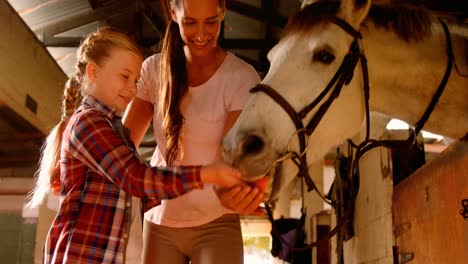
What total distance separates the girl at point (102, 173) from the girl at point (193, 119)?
0.17m

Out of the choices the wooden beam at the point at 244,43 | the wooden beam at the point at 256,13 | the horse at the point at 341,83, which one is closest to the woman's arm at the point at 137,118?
the horse at the point at 341,83

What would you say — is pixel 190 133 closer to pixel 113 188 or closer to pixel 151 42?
pixel 113 188

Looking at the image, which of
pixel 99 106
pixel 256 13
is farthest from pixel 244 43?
pixel 99 106

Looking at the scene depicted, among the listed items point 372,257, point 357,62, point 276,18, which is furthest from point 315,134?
point 276,18

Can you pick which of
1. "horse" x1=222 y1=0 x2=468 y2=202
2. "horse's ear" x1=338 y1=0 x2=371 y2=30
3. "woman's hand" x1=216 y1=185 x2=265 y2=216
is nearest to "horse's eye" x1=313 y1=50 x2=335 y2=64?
"horse" x1=222 y1=0 x2=468 y2=202

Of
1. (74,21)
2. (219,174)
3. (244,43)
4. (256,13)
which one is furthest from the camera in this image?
(244,43)

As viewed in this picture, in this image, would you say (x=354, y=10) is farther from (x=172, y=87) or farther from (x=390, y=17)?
(x=172, y=87)

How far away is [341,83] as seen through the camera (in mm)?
1538

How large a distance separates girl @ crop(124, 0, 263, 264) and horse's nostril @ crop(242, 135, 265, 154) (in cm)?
22

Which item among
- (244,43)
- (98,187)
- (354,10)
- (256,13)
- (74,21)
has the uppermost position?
(256,13)

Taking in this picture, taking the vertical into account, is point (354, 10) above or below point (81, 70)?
above

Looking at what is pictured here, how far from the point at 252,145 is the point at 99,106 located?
0.43m

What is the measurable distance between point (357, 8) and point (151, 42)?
17.7 feet

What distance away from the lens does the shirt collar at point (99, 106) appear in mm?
1470
